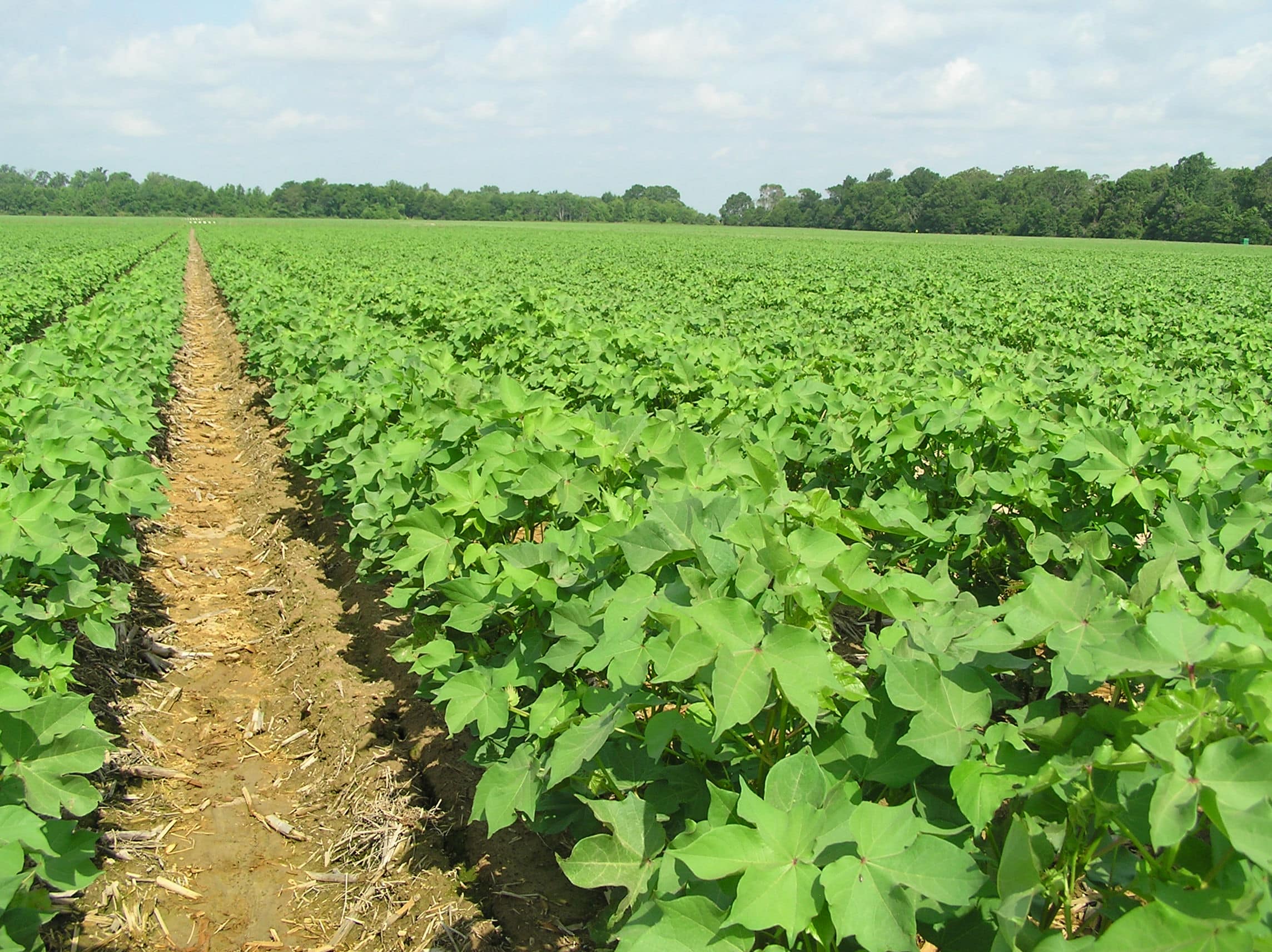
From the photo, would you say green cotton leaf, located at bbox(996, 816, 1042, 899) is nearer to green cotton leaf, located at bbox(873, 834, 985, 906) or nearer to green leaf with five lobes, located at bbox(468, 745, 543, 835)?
green cotton leaf, located at bbox(873, 834, 985, 906)

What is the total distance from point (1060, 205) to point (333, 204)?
335ft

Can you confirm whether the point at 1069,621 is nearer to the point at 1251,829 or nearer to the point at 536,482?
the point at 1251,829

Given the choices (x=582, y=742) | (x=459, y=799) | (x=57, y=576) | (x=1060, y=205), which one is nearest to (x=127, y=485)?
(x=57, y=576)

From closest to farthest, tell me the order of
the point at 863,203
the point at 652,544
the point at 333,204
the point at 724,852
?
the point at 724,852
the point at 652,544
the point at 863,203
the point at 333,204

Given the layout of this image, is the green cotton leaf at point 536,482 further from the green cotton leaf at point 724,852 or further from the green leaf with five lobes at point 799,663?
the green cotton leaf at point 724,852

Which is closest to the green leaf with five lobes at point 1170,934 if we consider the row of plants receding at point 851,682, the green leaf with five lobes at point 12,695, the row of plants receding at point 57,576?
the row of plants receding at point 851,682

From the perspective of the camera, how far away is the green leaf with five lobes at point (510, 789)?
1909 millimetres

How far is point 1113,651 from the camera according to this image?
3.81 ft

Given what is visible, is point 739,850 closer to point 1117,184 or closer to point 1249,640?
point 1249,640

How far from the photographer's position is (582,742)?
1.64m

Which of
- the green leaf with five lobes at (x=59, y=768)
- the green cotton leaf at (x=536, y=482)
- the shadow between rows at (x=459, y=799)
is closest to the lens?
the green leaf with five lobes at (x=59, y=768)

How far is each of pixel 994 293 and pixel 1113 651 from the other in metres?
18.0

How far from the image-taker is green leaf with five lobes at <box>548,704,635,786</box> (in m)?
1.58

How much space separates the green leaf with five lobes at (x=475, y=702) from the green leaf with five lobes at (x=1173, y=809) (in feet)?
4.92
